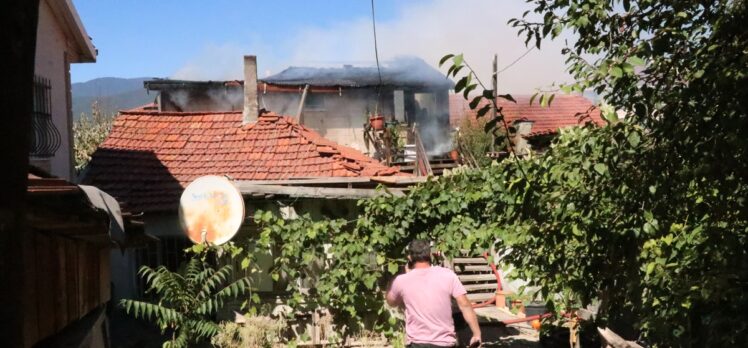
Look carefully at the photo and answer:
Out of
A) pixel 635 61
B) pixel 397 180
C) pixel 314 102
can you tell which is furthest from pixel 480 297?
pixel 635 61

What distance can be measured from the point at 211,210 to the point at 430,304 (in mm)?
5042

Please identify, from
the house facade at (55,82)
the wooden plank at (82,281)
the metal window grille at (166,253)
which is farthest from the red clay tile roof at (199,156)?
the wooden plank at (82,281)

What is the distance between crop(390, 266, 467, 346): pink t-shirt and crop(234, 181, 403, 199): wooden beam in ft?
15.0

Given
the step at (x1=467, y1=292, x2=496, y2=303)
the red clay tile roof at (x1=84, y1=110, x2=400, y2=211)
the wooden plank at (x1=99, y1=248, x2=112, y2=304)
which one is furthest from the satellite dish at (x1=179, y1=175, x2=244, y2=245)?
the step at (x1=467, y1=292, x2=496, y2=303)

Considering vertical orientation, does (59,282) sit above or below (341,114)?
below

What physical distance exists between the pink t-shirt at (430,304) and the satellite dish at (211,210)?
4472 millimetres

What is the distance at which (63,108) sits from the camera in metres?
12.1

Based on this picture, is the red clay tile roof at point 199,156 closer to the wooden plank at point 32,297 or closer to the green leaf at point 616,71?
the wooden plank at point 32,297

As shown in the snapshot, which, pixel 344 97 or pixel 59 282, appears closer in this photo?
pixel 59 282

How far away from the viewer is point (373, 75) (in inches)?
1043

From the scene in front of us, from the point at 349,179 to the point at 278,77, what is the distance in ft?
49.1

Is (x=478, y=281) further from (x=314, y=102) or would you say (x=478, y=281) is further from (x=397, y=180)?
(x=314, y=102)

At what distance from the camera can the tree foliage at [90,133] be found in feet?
91.6

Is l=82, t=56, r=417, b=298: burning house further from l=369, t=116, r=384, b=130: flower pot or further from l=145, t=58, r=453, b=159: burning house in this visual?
l=369, t=116, r=384, b=130: flower pot
